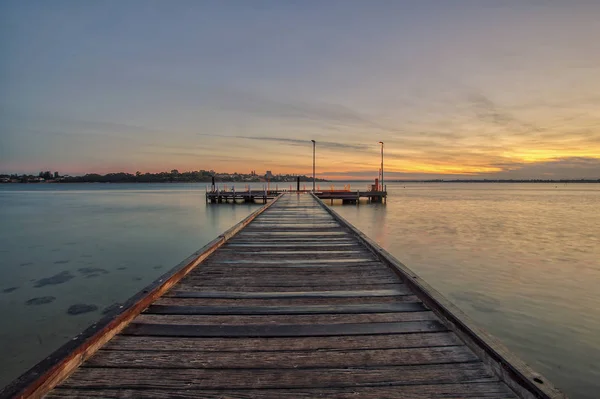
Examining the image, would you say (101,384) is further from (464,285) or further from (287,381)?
(464,285)

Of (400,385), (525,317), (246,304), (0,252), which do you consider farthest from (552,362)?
(0,252)

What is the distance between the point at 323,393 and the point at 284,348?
0.58 meters

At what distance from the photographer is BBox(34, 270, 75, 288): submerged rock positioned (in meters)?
8.63

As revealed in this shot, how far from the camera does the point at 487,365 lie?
232 cm

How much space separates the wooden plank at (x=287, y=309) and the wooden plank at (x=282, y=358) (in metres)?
0.74

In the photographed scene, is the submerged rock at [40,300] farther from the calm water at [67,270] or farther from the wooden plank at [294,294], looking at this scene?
the wooden plank at [294,294]

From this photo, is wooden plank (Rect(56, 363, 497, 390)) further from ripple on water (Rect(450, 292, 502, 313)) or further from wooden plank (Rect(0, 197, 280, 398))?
ripple on water (Rect(450, 292, 502, 313))

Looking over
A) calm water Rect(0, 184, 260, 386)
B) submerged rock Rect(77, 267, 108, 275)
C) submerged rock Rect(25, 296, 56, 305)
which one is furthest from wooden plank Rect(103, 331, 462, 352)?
submerged rock Rect(77, 267, 108, 275)

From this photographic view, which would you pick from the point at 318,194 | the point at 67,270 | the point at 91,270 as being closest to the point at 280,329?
the point at 91,270

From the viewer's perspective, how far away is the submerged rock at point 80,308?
21.8ft

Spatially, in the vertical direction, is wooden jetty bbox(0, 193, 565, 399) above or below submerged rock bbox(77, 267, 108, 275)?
above

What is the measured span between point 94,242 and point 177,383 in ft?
49.8

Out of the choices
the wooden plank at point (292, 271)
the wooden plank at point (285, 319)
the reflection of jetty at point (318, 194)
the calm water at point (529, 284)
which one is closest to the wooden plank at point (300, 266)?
the wooden plank at point (292, 271)

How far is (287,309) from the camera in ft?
11.0
